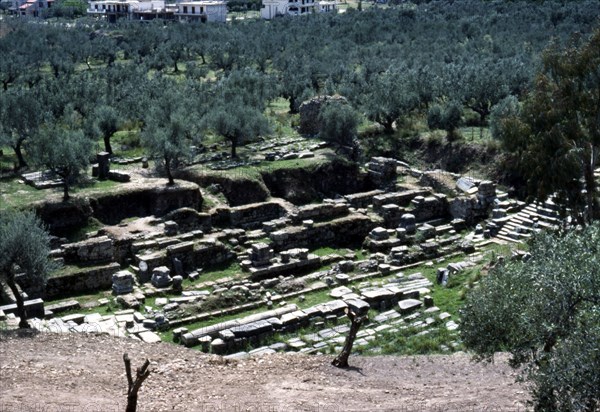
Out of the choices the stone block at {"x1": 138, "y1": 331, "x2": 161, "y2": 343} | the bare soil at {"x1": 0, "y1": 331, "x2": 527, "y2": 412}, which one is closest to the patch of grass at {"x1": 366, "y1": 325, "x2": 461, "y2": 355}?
the bare soil at {"x1": 0, "y1": 331, "x2": 527, "y2": 412}

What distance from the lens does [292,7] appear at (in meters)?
121

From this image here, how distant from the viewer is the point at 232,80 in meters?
54.3

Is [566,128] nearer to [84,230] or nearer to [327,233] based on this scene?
[327,233]

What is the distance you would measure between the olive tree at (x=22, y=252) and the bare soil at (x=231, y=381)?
1.80 m

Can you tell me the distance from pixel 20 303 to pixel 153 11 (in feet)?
312

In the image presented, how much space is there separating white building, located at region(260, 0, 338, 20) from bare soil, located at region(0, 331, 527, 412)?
3896 inches

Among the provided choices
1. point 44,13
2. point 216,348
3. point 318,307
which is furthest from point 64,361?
point 44,13

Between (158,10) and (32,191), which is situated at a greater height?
(158,10)

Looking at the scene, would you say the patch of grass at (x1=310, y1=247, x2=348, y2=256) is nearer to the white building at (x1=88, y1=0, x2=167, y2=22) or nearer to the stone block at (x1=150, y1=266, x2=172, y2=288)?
the stone block at (x1=150, y1=266, x2=172, y2=288)

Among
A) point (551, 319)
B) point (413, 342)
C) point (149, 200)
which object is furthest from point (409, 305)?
point (149, 200)

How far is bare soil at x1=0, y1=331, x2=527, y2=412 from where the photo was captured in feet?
55.6

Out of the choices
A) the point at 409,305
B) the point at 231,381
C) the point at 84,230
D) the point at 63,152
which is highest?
→ the point at 63,152

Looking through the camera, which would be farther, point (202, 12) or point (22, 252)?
point (202, 12)

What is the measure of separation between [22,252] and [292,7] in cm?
10342
